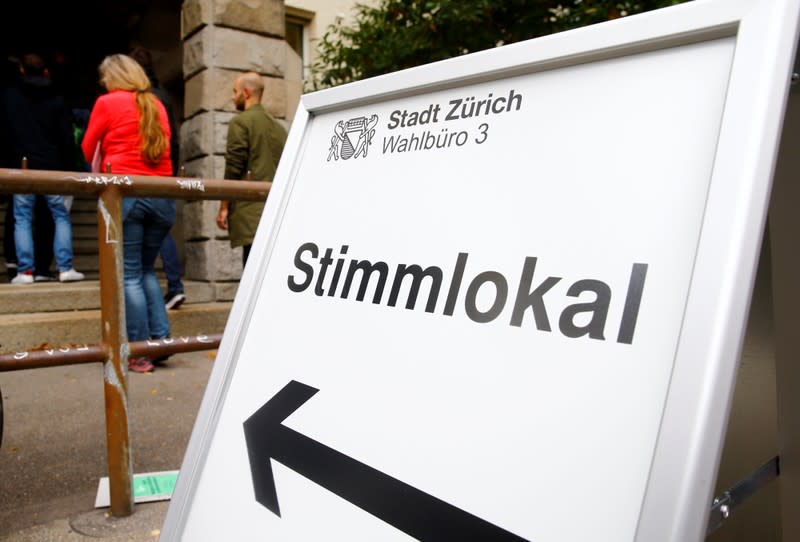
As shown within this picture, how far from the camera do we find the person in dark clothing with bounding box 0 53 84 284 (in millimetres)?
4832

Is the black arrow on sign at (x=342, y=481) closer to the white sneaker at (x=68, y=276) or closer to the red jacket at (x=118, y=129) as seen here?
the red jacket at (x=118, y=129)

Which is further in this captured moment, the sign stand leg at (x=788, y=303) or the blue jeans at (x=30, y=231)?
the blue jeans at (x=30, y=231)

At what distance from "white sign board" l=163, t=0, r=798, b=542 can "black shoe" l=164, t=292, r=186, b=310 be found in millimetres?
3728

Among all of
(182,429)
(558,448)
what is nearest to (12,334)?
(182,429)

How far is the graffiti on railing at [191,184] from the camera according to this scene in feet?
7.09

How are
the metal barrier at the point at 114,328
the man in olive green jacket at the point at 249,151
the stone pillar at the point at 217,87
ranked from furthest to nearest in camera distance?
1. the stone pillar at the point at 217,87
2. the man in olive green jacket at the point at 249,151
3. the metal barrier at the point at 114,328

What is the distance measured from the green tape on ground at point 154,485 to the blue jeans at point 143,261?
1.41 meters

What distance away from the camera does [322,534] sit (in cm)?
114

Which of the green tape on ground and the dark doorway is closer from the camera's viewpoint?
the green tape on ground

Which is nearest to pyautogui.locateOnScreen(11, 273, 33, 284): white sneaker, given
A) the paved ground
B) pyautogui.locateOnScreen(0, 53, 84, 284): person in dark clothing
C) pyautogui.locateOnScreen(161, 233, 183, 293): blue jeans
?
pyautogui.locateOnScreen(0, 53, 84, 284): person in dark clothing

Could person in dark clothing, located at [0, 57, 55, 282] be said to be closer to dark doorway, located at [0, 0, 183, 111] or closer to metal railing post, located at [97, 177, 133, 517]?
dark doorway, located at [0, 0, 183, 111]

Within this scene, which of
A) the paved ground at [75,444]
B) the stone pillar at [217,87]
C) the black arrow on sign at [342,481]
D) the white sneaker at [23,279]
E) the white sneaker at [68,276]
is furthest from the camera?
the stone pillar at [217,87]

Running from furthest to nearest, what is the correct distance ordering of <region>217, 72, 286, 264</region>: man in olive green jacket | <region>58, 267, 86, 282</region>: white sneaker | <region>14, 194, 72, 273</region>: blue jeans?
1. <region>58, 267, 86, 282</region>: white sneaker
2. <region>14, 194, 72, 273</region>: blue jeans
3. <region>217, 72, 286, 264</region>: man in olive green jacket

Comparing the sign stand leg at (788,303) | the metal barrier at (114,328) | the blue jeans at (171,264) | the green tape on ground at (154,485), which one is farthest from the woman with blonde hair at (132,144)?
the sign stand leg at (788,303)
